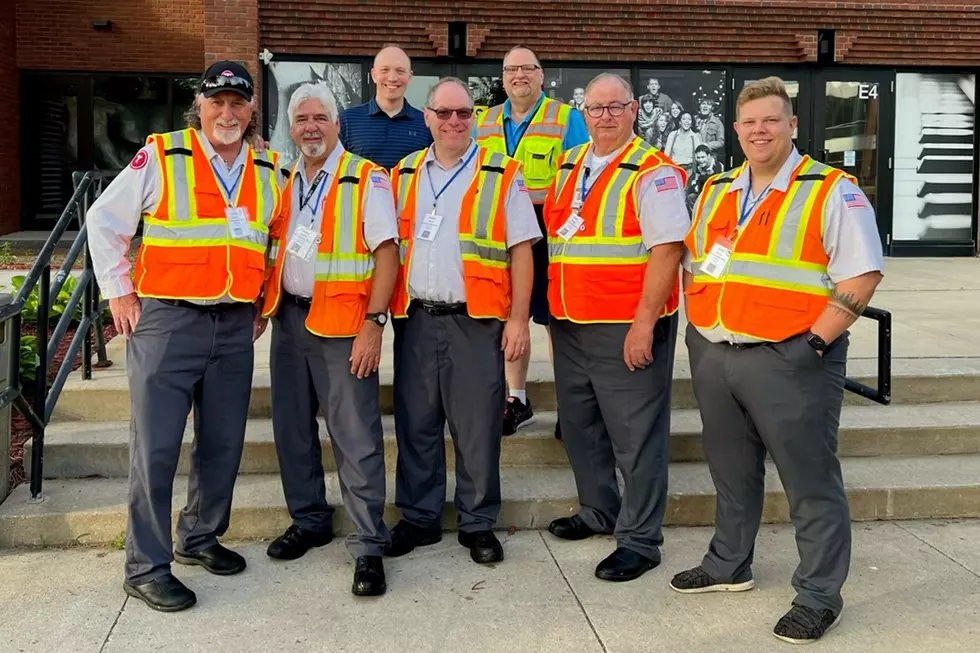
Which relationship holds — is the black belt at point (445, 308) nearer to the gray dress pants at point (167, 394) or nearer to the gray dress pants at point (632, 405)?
the gray dress pants at point (632, 405)

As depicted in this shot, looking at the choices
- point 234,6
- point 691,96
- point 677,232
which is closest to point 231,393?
point 677,232

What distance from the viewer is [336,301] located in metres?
3.96

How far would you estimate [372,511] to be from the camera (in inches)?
160

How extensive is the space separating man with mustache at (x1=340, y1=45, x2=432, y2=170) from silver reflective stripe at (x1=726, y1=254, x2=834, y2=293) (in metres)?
2.13

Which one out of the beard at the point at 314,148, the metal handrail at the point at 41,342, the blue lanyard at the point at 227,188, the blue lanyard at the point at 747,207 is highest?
the beard at the point at 314,148

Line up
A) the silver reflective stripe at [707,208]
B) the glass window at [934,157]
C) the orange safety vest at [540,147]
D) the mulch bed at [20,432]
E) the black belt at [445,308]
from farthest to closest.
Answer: the glass window at [934,157], the mulch bed at [20,432], the orange safety vest at [540,147], the black belt at [445,308], the silver reflective stripe at [707,208]

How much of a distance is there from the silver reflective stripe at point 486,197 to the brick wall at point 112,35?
12863mm

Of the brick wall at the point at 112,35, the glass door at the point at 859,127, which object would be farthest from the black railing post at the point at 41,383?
the brick wall at the point at 112,35

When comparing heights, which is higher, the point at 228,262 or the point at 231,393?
the point at 228,262

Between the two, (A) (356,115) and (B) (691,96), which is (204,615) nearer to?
(A) (356,115)

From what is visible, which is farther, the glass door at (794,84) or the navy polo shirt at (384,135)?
the glass door at (794,84)

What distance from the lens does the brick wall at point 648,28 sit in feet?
37.0

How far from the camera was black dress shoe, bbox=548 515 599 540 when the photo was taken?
175 inches

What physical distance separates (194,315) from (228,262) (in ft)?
0.85
